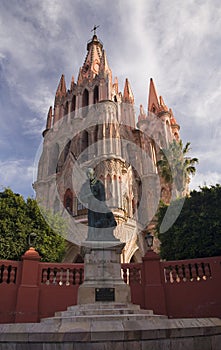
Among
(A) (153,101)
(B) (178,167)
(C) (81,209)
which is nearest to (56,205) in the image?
(C) (81,209)

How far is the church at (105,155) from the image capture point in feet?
71.0

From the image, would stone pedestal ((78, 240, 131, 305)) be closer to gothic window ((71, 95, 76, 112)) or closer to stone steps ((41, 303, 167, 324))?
stone steps ((41, 303, 167, 324))

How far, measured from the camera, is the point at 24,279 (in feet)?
28.8

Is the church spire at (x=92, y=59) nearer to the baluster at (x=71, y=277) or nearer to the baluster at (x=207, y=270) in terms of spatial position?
the baluster at (x=71, y=277)

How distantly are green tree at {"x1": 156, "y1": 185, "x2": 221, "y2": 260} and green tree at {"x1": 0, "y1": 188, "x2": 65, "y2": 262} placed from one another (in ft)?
17.1

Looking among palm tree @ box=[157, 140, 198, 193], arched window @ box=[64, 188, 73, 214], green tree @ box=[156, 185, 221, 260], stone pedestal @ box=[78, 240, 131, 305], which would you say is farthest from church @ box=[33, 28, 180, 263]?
stone pedestal @ box=[78, 240, 131, 305]

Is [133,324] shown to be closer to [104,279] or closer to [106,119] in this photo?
[104,279]

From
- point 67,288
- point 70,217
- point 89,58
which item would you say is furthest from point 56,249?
point 89,58

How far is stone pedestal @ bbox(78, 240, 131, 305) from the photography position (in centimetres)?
734

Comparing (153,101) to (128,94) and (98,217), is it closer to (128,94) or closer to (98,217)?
(128,94)

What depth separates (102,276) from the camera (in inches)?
303

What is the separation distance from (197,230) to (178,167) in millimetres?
9653

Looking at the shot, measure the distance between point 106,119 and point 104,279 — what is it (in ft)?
60.8

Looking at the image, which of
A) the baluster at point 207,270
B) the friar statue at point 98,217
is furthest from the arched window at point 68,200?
the baluster at point 207,270
